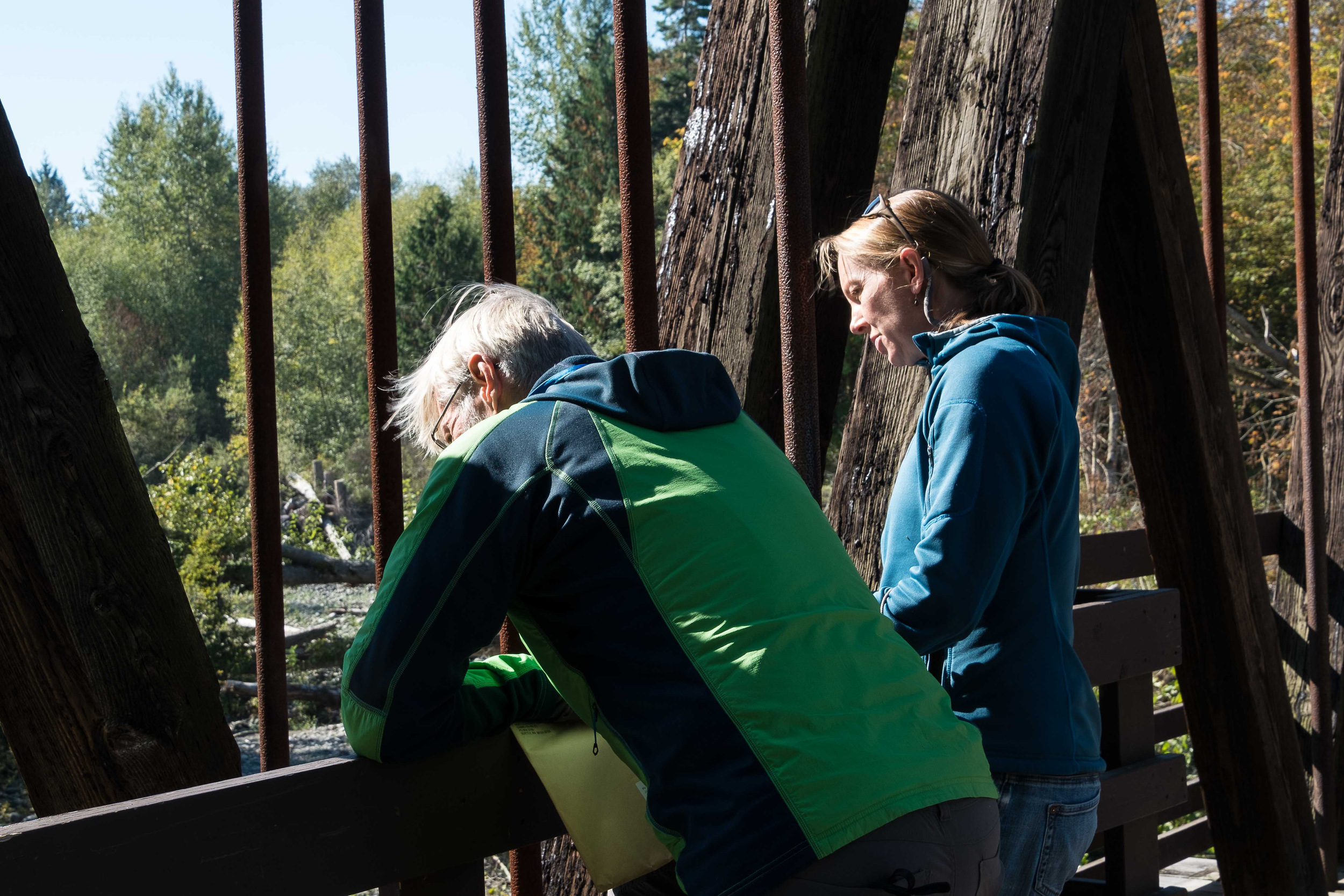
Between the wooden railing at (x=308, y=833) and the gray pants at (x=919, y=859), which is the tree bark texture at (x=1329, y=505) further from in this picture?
the wooden railing at (x=308, y=833)

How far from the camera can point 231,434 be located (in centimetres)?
4553

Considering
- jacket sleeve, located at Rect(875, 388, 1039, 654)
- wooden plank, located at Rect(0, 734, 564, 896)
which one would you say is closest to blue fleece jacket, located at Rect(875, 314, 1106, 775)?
jacket sleeve, located at Rect(875, 388, 1039, 654)

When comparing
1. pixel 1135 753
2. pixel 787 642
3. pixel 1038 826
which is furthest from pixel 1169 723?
pixel 787 642

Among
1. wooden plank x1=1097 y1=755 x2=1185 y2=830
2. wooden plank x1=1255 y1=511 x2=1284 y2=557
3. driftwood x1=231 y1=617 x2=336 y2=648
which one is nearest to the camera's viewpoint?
wooden plank x1=1097 y1=755 x2=1185 y2=830

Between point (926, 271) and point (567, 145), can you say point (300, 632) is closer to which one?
point (926, 271)

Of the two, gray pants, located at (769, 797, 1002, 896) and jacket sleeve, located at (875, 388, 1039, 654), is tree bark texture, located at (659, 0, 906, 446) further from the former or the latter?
gray pants, located at (769, 797, 1002, 896)

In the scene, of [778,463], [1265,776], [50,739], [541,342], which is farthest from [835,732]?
[1265,776]

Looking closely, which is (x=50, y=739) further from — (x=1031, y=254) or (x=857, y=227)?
(x=1031, y=254)

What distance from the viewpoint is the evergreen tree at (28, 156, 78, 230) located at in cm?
6225

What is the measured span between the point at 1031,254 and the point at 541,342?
0.98m

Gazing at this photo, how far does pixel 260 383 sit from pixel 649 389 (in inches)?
25.9

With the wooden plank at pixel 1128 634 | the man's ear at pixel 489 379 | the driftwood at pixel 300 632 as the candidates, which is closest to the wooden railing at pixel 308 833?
the man's ear at pixel 489 379

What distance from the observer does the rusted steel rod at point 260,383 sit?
1.59 metres

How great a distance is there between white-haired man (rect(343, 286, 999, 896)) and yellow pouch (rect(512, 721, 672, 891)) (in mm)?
44
